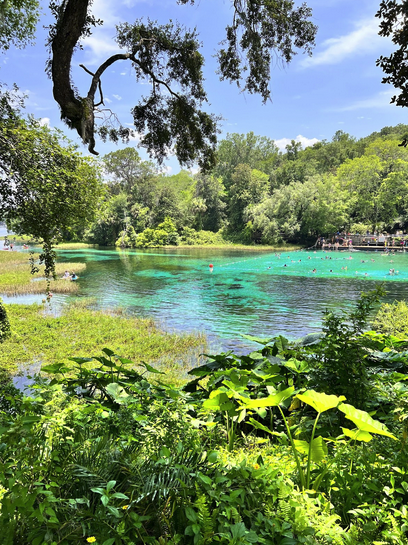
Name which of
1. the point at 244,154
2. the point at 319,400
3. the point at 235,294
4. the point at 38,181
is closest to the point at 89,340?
the point at 38,181

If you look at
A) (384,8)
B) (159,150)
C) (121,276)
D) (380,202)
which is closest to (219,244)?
(380,202)

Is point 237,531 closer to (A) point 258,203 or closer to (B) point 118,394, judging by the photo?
(B) point 118,394

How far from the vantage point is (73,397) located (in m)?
2.18

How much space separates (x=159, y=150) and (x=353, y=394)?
5.91 meters

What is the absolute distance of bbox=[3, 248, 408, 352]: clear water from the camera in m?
12.6

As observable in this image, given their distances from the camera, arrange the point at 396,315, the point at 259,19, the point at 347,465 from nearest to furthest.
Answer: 1. the point at 347,465
2. the point at 259,19
3. the point at 396,315

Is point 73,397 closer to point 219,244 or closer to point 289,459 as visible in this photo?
point 289,459

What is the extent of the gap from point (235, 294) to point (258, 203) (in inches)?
1752

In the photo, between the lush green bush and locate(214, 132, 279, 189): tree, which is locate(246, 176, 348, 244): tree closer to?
the lush green bush

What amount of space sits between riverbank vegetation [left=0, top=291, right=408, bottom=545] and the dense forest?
1777 inches

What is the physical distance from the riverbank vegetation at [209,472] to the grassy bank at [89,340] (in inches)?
240

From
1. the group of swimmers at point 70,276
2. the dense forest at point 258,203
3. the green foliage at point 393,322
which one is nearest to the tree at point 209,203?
the dense forest at point 258,203

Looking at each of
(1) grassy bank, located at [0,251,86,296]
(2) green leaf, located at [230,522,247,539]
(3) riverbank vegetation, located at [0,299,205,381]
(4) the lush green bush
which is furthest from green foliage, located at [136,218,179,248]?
(2) green leaf, located at [230,522,247,539]

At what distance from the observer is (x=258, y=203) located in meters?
60.1
